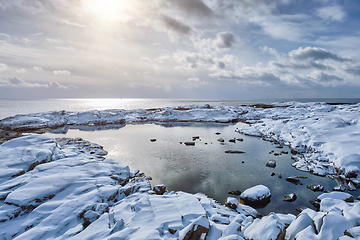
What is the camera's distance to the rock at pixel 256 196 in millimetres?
13172

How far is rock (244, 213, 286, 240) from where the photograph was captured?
22.9 ft

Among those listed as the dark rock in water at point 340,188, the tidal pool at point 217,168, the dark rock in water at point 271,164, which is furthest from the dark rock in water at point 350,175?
the dark rock in water at point 271,164

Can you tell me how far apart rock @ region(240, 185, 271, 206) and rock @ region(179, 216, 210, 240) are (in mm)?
6792

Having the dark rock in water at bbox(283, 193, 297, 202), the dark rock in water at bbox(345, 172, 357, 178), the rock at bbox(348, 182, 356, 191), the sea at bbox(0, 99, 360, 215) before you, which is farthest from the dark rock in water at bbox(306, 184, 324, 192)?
the dark rock in water at bbox(345, 172, 357, 178)

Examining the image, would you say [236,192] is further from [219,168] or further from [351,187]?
[351,187]

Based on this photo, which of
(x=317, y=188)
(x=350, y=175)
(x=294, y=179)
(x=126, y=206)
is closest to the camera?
(x=126, y=206)

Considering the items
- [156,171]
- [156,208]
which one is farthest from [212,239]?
[156,171]

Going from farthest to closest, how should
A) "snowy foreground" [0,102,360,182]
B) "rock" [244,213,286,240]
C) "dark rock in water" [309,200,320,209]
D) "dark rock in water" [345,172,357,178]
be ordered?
"snowy foreground" [0,102,360,182]
"dark rock in water" [345,172,357,178]
"dark rock in water" [309,200,320,209]
"rock" [244,213,286,240]

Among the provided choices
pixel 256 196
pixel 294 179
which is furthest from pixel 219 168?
pixel 294 179

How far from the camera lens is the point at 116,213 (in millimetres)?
10078

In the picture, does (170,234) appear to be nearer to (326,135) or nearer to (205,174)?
(205,174)

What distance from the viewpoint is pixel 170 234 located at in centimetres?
818

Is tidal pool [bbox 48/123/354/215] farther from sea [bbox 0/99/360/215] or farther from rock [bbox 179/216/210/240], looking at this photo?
rock [bbox 179/216/210/240]

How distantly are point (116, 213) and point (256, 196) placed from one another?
418 inches
